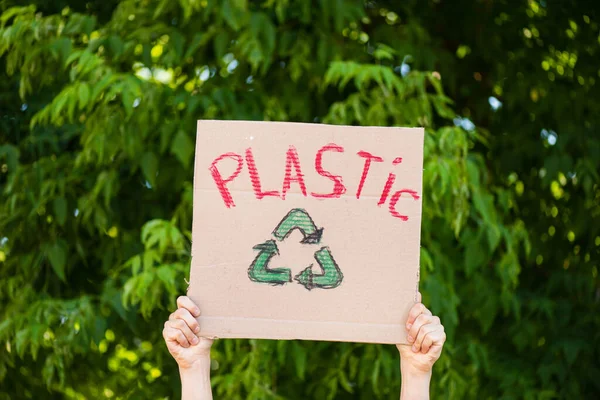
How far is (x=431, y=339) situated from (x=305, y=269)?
263 millimetres

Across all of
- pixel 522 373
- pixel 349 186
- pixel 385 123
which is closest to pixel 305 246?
pixel 349 186

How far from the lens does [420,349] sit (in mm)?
1555

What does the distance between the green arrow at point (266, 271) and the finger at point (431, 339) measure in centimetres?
27

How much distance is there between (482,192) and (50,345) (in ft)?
4.57

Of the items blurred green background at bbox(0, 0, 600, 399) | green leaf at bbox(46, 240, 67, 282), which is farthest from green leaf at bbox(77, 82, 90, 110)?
green leaf at bbox(46, 240, 67, 282)

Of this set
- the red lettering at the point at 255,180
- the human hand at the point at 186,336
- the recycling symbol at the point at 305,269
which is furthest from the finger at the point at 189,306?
the red lettering at the point at 255,180

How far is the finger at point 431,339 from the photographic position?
154 cm

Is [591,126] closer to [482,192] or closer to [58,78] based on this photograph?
[482,192]

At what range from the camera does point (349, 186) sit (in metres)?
1.61

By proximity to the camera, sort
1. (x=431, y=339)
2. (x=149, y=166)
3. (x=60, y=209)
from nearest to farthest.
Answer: (x=431, y=339) < (x=149, y=166) < (x=60, y=209)

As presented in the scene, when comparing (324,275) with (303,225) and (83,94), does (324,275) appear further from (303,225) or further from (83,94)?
(83,94)

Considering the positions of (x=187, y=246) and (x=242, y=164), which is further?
(x=187, y=246)

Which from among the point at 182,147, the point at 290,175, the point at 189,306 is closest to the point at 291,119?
the point at 182,147

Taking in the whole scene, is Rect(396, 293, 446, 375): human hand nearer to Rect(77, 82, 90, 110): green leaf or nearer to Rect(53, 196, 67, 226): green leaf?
Rect(77, 82, 90, 110): green leaf
